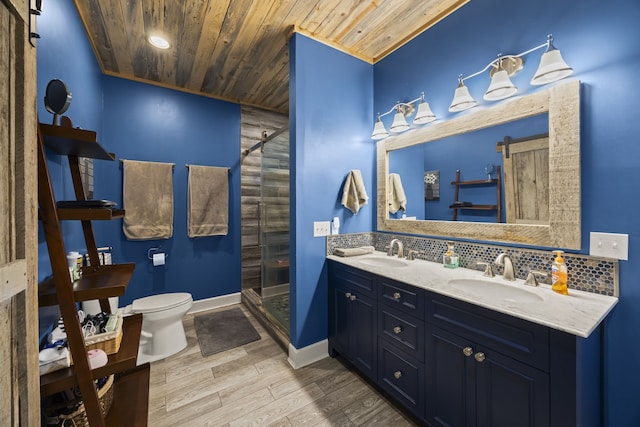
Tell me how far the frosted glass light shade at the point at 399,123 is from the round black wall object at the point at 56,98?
197 cm

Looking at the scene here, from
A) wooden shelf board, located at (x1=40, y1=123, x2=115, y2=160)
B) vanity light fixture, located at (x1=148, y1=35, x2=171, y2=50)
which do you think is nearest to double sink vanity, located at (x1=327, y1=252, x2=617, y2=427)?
wooden shelf board, located at (x1=40, y1=123, x2=115, y2=160)

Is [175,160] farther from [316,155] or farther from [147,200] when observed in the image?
[316,155]

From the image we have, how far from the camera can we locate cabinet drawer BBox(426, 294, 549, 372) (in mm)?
938

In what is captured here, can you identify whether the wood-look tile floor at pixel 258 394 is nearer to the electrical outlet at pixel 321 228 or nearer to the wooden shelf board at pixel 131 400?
the wooden shelf board at pixel 131 400

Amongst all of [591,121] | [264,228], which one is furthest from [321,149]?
[591,121]

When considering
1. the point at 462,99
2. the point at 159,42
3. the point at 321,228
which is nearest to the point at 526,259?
the point at 462,99

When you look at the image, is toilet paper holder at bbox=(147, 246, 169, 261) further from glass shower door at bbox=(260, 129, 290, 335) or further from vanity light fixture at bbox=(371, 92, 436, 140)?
vanity light fixture at bbox=(371, 92, 436, 140)

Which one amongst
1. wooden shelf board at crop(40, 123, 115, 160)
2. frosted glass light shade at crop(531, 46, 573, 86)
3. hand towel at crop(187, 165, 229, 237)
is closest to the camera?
wooden shelf board at crop(40, 123, 115, 160)

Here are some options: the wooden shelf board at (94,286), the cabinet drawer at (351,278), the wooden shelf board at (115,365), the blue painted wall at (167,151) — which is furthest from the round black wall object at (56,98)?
the cabinet drawer at (351,278)

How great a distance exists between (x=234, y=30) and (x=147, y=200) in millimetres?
1882

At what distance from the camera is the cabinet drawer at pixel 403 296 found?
1.37 m

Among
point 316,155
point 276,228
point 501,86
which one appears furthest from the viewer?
point 276,228

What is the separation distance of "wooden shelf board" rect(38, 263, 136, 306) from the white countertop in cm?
135

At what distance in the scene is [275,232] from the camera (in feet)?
8.73
